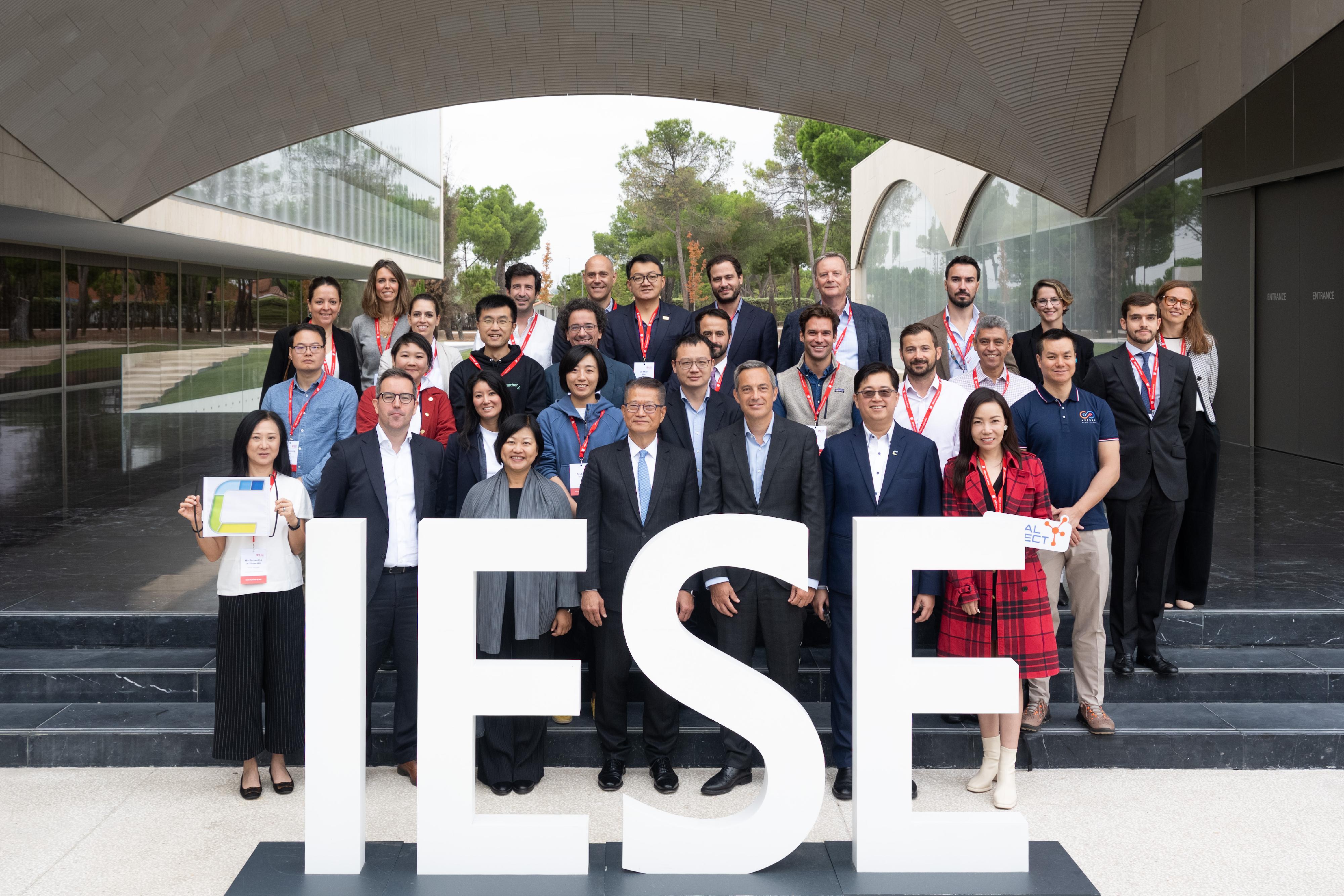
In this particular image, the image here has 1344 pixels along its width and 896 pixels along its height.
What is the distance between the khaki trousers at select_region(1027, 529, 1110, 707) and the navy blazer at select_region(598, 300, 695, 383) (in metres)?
2.15

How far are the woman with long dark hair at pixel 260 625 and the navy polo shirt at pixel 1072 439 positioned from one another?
10.5 ft

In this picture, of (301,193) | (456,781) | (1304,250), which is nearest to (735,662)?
(456,781)

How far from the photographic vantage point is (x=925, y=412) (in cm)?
500

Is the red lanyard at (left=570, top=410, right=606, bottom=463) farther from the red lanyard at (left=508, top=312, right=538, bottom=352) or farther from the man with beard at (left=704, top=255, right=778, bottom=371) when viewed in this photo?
the red lanyard at (left=508, top=312, right=538, bottom=352)

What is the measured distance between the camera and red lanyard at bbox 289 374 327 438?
509cm

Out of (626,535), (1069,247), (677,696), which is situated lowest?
(677,696)

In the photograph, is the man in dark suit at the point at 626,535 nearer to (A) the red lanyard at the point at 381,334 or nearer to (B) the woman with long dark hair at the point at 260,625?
(B) the woman with long dark hair at the point at 260,625

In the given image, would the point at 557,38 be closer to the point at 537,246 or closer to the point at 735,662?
the point at 735,662

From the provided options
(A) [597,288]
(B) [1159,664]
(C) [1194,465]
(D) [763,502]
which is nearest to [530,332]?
(A) [597,288]

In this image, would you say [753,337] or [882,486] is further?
[753,337]

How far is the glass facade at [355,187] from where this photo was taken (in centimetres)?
2278

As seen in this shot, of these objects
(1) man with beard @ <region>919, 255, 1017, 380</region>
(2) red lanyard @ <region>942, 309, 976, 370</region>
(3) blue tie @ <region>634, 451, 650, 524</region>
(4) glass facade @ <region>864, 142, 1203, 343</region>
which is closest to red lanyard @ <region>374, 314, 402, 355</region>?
(3) blue tie @ <region>634, 451, 650, 524</region>

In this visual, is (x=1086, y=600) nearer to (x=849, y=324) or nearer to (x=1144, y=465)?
(x=1144, y=465)

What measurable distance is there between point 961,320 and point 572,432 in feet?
7.62
